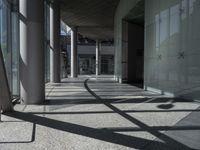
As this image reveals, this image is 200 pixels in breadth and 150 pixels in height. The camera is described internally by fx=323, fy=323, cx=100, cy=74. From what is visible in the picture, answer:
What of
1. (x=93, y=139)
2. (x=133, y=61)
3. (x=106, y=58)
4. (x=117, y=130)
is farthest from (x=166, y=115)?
(x=106, y=58)

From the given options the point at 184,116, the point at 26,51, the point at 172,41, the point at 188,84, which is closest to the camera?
the point at 184,116

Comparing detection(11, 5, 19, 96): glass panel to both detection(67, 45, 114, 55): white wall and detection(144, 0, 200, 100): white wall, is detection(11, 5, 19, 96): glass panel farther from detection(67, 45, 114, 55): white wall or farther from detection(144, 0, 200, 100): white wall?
detection(67, 45, 114, 55): white wall

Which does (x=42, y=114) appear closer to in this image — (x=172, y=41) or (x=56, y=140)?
(x=56, y=140)

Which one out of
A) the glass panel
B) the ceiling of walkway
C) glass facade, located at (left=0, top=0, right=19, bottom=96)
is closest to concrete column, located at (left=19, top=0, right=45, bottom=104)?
glass facade, located at (left=0, top=0, right=19, bottom=96)

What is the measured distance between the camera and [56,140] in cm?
521

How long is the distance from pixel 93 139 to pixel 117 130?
79 cm

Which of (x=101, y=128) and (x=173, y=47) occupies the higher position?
(x=173, y=47)

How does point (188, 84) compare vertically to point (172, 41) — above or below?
below

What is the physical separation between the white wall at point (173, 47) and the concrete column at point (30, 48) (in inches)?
186

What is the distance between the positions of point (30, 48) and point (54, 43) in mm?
12088

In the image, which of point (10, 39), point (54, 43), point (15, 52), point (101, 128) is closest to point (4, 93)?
point (101, 128)

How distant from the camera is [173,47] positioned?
1180cm

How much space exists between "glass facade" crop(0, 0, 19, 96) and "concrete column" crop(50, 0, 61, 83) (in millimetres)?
9831

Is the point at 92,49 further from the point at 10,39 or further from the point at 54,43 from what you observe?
the point at 10,39
